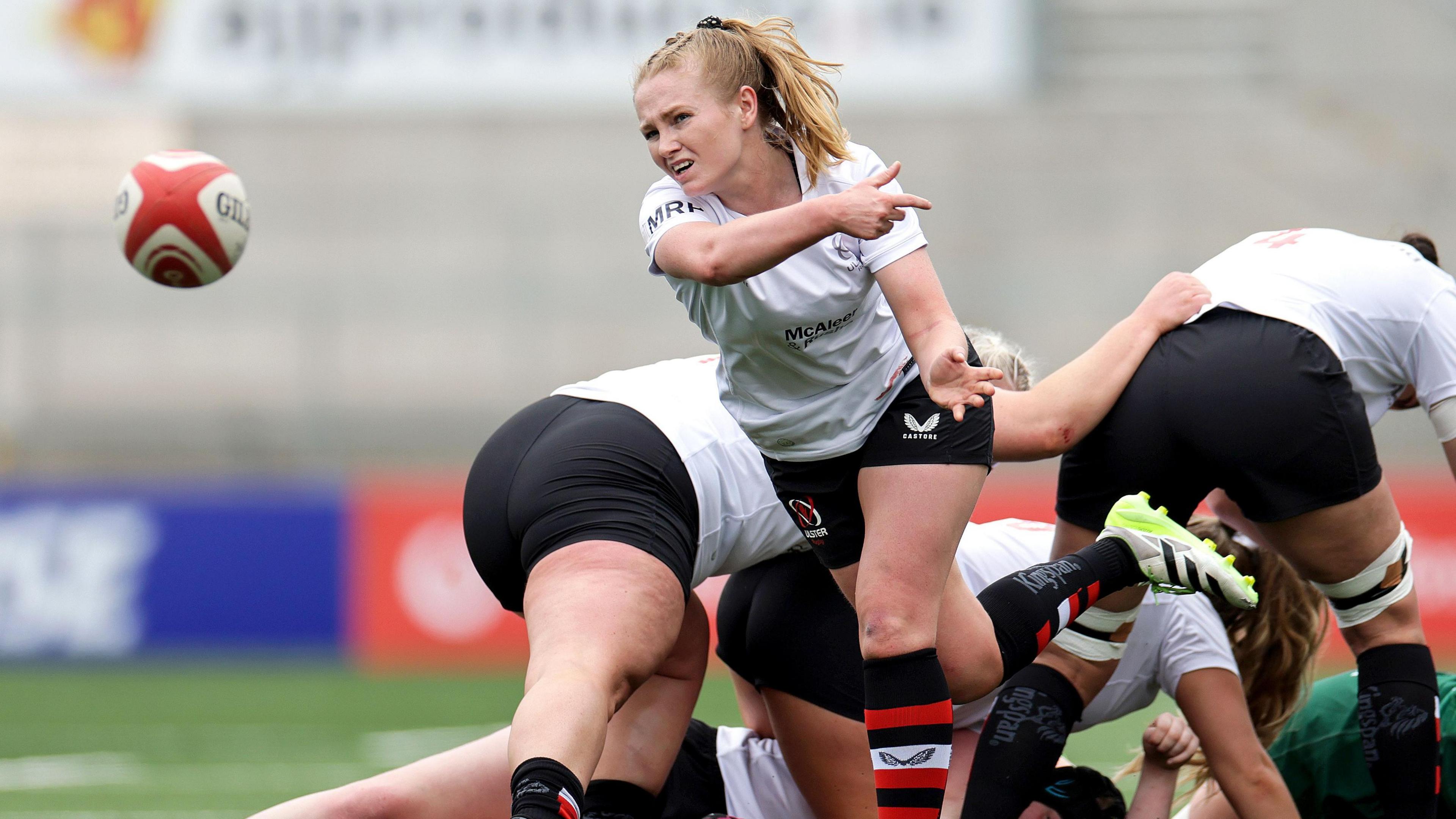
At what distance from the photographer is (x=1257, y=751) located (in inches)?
124

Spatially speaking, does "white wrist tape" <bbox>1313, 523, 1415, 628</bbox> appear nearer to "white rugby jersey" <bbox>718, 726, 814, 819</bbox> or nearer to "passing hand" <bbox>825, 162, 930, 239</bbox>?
"white rugby jersey" <bbox>718, 726, 814, 819</bbox>

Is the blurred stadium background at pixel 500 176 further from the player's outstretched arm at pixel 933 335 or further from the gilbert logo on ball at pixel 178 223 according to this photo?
the player's outstretched arm at pixel 933 335

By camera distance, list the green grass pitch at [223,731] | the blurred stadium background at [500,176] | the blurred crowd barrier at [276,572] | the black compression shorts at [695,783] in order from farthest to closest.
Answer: the blurred stadium background at [500,176] < the blurred crowd barrier at [276,572] < the green grass pitch at [223,731] < the black compression shorts at [695,783]

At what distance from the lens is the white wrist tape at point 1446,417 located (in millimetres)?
3176

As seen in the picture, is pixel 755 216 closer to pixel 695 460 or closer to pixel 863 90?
pixel 695 460

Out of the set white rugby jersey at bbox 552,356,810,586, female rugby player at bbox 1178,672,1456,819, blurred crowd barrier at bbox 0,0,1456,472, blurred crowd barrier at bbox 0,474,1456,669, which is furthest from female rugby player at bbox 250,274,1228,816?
blurred crowd barrier at bbox 0,0,1456,472

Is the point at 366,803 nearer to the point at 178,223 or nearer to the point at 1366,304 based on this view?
the point at 178,223

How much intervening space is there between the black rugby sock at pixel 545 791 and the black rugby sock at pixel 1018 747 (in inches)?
37.8

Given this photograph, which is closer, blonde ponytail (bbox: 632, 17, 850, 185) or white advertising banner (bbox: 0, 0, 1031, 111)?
blonde ponytail (bbox: 632, 17, 850, 185)

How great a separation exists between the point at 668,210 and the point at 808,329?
34 centimetres

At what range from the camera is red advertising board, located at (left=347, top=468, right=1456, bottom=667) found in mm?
8500

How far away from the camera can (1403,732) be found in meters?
3.05

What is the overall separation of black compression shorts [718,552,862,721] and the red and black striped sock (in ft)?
0.89

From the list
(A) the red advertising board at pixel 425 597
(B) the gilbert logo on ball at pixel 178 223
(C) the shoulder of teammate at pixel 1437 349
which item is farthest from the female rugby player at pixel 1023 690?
(A) the red advertising board at pixel 425 597
